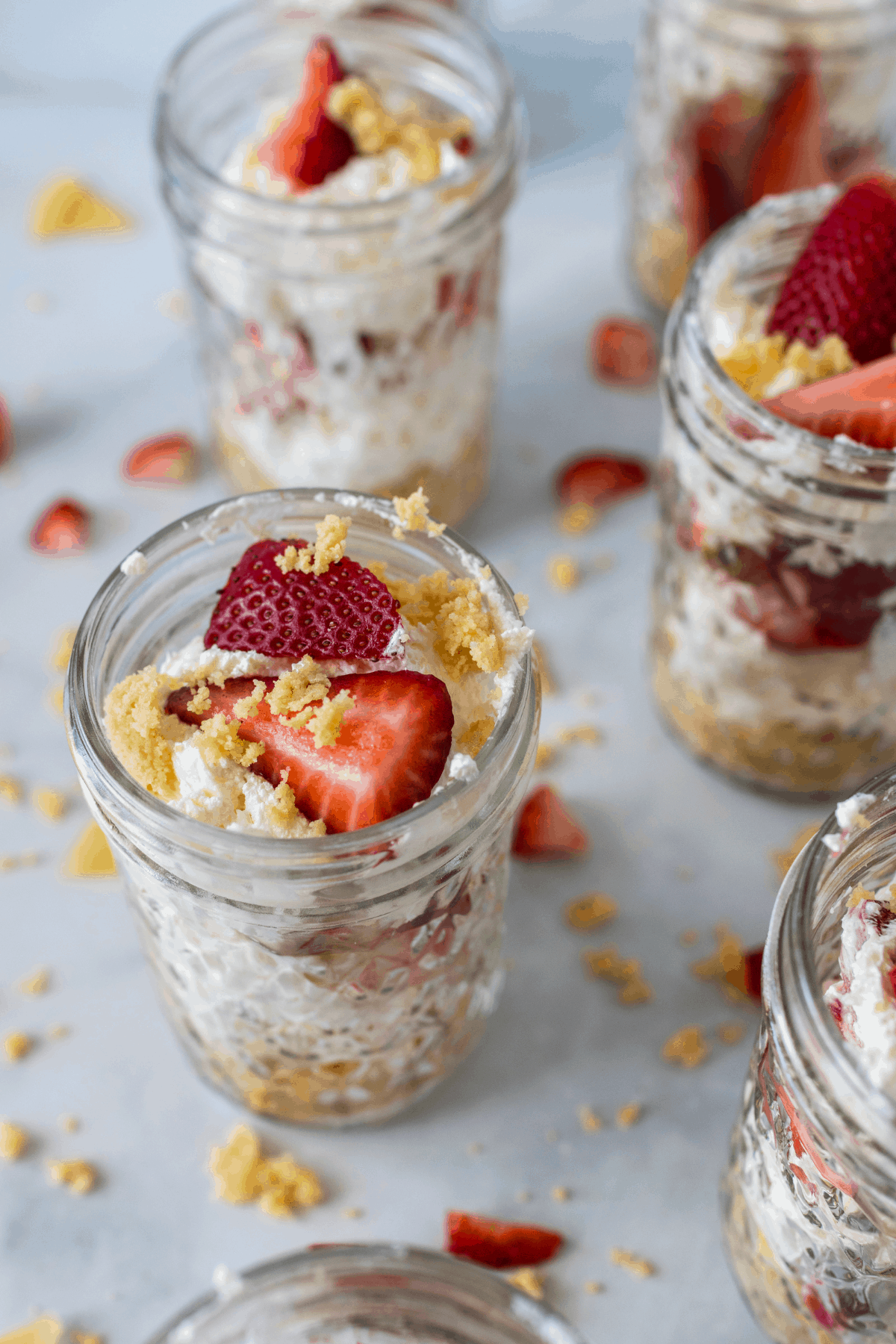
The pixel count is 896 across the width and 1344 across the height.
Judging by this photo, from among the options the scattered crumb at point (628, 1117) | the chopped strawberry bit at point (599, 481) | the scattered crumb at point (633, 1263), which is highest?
the chopped strawberry bit at point (599, 481)

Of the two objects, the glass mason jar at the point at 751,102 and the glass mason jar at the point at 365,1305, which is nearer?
the glass mason jar at the point at 365,1305

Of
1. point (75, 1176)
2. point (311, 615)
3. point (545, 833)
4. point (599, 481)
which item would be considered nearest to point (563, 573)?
point (599, 481)

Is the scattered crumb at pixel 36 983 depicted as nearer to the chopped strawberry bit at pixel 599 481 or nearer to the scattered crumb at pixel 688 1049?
the scattered crumb at pixel 688 1049

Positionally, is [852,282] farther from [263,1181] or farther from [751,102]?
[263,1181]

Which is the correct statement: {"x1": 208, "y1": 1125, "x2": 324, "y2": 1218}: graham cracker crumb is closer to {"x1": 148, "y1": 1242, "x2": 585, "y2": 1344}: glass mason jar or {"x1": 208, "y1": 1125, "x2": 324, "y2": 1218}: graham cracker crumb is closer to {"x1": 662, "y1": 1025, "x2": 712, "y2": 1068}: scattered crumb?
{"x1": 148, "y1": 1242, "x2": 585, "y2": 1344}: glass mason jar

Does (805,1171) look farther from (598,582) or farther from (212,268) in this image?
(212,268)

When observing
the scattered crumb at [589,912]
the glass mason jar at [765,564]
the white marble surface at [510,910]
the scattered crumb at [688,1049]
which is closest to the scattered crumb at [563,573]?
the white marble surface at [510,910]
